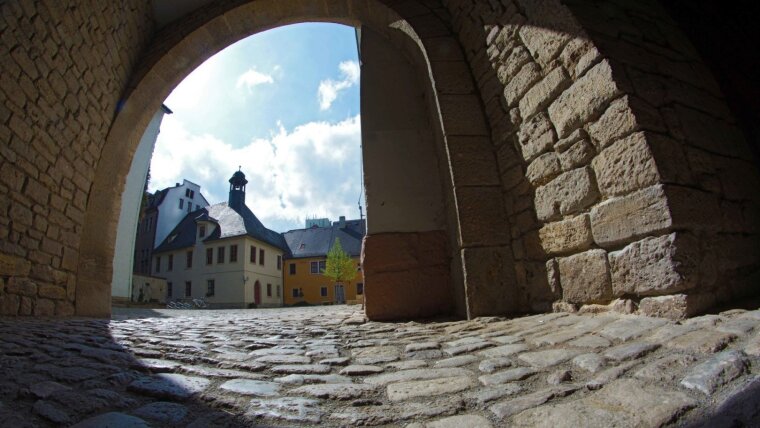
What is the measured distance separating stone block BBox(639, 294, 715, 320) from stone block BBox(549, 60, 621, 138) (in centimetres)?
113

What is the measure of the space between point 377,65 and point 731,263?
3.63 meters

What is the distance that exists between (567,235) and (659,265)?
0.63m

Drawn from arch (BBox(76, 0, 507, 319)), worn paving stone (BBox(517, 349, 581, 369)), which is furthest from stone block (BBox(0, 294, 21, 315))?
worn paving stone (BBox(517, 349, 581, 369))

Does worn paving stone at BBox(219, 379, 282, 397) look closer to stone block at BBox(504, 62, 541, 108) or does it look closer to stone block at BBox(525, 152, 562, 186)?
stone block at BBox(525, 152, 562, 186)

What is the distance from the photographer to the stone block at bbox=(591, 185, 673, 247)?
181 centimetres

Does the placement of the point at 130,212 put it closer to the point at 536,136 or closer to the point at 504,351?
the point at 536,136

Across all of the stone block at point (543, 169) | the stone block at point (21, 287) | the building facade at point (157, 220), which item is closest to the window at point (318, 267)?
the building facade at point (157, 220)

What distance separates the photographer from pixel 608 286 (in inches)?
83.0

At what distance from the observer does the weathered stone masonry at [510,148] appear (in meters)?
1.94

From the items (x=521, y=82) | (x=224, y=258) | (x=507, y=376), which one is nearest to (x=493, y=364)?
(x=507, y=376)

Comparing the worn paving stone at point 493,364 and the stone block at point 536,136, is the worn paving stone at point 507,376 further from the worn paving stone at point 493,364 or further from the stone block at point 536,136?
the stone block at point 536,136

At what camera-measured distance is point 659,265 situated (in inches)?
71.5

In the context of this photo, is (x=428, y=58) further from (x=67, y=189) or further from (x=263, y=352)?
(x=67, y=189)

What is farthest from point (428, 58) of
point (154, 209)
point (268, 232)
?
point (154, 209)
